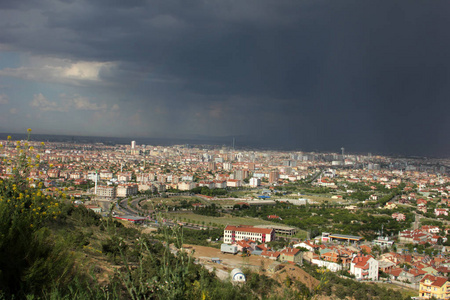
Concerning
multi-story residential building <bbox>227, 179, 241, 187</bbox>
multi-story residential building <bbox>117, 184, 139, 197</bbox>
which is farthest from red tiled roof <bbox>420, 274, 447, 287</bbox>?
multi-story residential building <bbox>227, 179, 241, 187</bbox>

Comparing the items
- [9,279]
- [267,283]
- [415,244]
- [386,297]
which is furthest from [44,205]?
[415,244]

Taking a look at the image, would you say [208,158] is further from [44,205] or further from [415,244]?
[44,205]

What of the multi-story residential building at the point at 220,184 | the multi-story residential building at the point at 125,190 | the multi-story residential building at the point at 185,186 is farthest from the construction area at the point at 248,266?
the multi-story residential building at the point at 220,184

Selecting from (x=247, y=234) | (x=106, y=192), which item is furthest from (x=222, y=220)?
(x=106, y=192)

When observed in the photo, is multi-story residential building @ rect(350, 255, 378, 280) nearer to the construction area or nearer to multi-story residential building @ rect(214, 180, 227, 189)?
the construction area

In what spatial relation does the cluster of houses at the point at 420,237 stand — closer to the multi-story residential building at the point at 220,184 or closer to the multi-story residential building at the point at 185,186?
the multi-story residential building at the point at 185,186

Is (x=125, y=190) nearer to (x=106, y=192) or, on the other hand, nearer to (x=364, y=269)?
(x=106, y=192)
